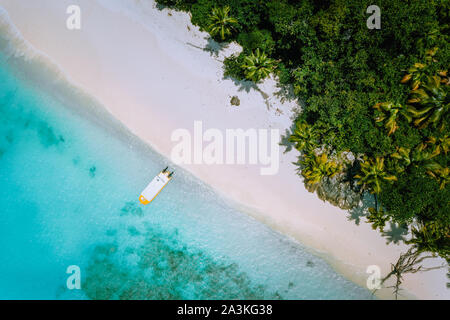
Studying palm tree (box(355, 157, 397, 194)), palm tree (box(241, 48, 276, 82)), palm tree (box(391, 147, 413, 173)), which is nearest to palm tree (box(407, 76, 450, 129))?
palm tree (box(391, 147, 413, 173))

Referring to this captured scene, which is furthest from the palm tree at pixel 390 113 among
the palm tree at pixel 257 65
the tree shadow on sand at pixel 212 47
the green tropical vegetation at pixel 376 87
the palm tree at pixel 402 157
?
the tree shadow on sand at pixel 212 47

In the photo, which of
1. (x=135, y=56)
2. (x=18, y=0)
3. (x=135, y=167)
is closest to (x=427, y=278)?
(x=135, y=167)

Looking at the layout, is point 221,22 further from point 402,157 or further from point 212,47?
point 402,157

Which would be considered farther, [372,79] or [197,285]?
[197,285]

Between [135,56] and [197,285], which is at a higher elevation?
[135,56]

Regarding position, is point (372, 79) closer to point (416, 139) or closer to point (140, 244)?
point (416, 139)
